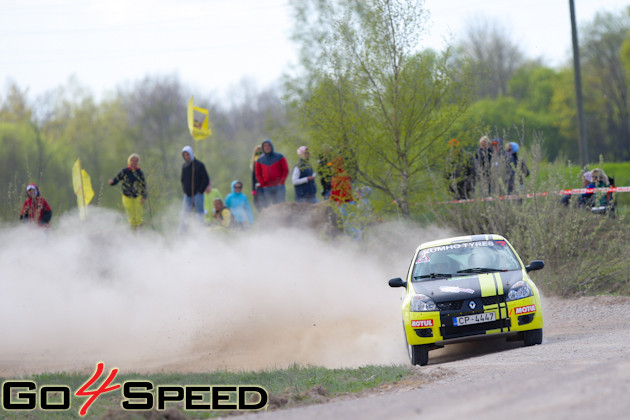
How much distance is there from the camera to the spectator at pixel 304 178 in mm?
19875

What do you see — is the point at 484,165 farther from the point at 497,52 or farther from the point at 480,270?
the point at 497,52

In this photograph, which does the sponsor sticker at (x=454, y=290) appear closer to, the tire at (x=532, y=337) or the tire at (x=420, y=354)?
the tire at (x=420, y=354)

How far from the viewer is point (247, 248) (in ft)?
65.6

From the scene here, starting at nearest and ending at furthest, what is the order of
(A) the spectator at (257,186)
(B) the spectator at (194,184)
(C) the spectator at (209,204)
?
(B) the spectator at (194,184), (A) the spectator at (257,186), (C) the spectator at (209,204)

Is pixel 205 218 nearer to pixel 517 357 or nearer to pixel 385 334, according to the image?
pixel 385 334

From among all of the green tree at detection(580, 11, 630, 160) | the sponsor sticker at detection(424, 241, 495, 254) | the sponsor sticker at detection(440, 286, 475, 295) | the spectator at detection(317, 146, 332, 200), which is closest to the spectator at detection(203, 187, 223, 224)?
the spectator at detection(317, 146, 332, 200)

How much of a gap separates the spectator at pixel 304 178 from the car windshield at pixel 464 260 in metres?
7.81

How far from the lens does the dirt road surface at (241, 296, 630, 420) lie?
6547 millimetres

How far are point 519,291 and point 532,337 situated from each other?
0.69m

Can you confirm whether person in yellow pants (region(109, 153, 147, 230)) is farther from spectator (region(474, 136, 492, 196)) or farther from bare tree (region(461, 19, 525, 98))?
bare tree (region(461, 19, 525, 98))

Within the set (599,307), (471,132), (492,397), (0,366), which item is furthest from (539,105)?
(492,397)

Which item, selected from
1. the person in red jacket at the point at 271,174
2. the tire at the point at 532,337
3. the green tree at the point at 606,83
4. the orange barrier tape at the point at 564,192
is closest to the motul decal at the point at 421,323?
the tire at the point at 532,337

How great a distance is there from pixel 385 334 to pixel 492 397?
7374mm

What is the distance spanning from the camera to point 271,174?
68.5 ft
